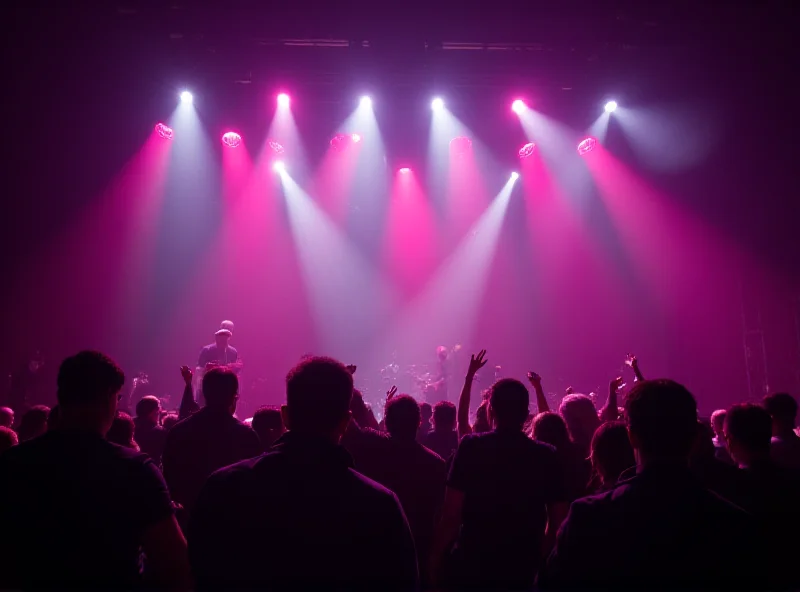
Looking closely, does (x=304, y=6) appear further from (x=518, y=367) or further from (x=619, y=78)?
(x=518, y=367)

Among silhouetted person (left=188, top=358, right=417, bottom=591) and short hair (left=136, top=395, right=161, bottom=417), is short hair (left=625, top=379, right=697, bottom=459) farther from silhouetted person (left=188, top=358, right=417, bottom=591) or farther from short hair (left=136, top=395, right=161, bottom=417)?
short hair (left=136, top=395, right=161, bottom=417)

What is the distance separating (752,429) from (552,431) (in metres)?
1.11

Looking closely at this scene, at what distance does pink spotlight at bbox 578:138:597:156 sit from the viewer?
15145mm

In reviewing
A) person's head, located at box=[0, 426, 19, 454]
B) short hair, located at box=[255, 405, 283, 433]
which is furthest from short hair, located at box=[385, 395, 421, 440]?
person's head, located at box=[0, 426, 19, 454]

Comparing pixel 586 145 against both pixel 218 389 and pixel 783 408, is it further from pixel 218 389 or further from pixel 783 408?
pixel 218 389

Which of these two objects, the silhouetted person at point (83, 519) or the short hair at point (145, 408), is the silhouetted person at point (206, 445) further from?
the short hair at point (145, 408)

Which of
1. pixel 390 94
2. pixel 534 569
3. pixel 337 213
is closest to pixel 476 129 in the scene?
pixel 390 94

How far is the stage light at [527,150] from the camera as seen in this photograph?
15544mm

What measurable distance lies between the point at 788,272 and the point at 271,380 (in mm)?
15327

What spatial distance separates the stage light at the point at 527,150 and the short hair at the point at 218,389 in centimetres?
1380

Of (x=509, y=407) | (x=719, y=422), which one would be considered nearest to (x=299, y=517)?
(x=509, y=407)

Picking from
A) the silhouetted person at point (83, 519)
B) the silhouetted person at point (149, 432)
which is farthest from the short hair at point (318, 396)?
the silhouetted person at point (149, 432)

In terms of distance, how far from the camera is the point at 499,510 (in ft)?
9.18

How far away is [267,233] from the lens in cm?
1817
